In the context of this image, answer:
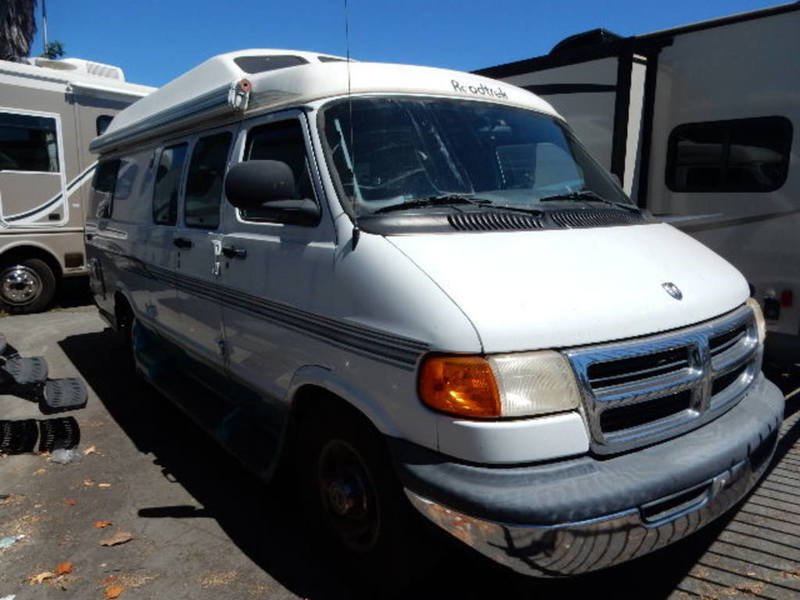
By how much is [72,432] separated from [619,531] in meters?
4.20

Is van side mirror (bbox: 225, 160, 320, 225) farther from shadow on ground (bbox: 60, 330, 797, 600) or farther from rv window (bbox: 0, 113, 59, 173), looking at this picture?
rv window (bbox: 0, 113, 59, 173)

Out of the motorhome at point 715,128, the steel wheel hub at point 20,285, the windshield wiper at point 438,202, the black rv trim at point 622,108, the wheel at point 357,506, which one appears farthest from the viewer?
the steel wheel hub at point 20,285

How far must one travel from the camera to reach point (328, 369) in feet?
9.04

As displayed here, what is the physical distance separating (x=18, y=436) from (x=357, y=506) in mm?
3375

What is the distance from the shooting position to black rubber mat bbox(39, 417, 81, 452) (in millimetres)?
4641

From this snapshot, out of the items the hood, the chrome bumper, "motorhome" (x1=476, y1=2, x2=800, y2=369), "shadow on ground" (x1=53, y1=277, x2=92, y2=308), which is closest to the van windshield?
the hood

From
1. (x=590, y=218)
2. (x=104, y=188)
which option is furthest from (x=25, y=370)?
(x=590, y=218)

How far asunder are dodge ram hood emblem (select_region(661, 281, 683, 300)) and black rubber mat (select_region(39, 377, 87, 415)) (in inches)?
148

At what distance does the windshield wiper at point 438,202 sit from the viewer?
2.79 meters

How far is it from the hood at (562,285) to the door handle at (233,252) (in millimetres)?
1184

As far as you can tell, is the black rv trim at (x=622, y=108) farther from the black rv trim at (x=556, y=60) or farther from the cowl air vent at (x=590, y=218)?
the cowl air vent at (x=590, y=218)

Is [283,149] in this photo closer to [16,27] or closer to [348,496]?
[348,496]

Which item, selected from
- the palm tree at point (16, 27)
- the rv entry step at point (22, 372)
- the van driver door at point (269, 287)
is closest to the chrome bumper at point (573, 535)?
the van driver door at point (269, 287)

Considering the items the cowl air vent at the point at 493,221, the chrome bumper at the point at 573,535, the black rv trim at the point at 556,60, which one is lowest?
the chrome bumper at the point at 573,535
